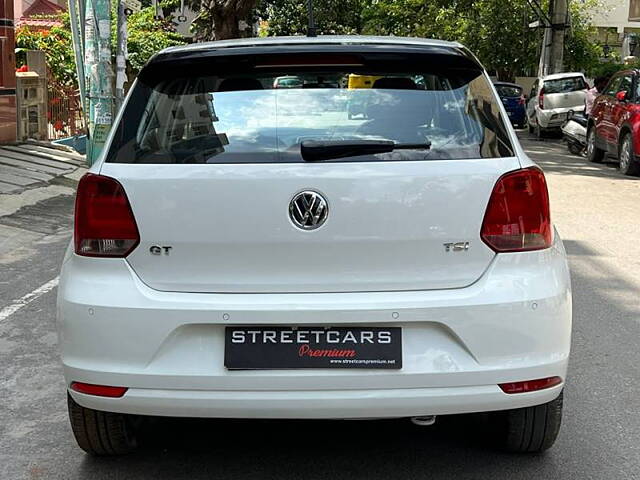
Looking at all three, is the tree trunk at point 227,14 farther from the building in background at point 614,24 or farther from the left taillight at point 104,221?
the building in background at point 614,24

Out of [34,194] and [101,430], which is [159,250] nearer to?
[101,430]

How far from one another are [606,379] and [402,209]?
90.3 inches

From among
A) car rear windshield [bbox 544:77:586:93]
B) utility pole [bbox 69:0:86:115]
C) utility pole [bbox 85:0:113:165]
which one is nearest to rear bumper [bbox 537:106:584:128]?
car rear windshield [bbox 544:77:586:93]

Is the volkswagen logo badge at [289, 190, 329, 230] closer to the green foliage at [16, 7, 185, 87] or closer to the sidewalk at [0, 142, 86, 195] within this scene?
the sidewalk at [0, 142, 86, 195]

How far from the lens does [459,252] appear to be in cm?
335

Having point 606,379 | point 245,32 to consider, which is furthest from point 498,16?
point 606,379

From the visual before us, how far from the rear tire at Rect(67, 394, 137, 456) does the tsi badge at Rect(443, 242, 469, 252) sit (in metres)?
1.45

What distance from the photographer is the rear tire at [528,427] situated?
A: 3.72 metres

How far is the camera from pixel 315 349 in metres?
3.28

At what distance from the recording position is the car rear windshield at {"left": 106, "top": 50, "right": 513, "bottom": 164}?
11.3 feet

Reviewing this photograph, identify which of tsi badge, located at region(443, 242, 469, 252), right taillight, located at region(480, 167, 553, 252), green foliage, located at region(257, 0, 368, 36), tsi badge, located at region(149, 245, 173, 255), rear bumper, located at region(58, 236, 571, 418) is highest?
green foliage, located at region(257, 0, 368, 36)

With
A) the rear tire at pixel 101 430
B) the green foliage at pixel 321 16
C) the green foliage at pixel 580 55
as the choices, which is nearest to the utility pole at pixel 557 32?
the green foliage at pixel 580 55

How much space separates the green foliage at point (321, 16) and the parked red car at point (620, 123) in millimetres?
30270

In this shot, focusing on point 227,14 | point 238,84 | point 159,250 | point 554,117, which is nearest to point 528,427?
point 159,250
